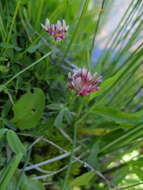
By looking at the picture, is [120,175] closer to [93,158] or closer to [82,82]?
[93,158]

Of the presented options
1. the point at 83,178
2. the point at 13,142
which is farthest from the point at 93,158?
the point at 13,142

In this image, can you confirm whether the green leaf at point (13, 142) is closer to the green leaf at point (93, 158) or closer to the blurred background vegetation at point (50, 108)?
the blurred background vegetation at point (50, 108)

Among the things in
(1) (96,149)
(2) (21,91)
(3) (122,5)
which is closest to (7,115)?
(2) (21,91)

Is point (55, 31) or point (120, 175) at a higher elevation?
point (55, 31)

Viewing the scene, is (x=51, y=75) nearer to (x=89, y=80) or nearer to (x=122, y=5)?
(x=89, y=80)

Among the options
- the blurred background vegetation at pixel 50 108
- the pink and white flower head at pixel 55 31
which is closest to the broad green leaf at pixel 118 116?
the blurred background vegetation at pixel 50 108
